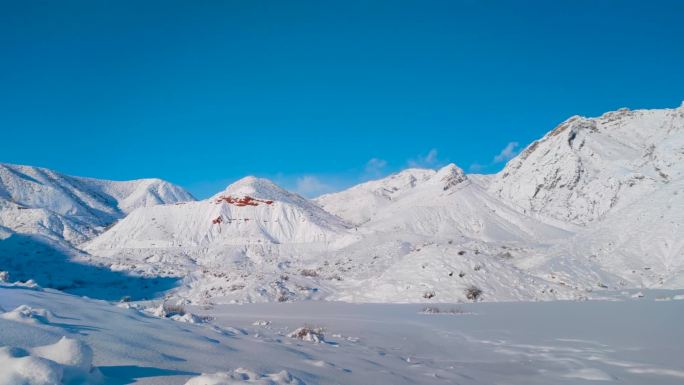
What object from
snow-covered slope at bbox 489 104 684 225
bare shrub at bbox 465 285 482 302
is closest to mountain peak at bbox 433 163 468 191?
snow-covered slope at bbox 489 104 684 225

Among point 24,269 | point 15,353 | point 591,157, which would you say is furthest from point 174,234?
point 15,353

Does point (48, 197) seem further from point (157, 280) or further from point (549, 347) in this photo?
point (549, 347)

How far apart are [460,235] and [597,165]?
1947cm

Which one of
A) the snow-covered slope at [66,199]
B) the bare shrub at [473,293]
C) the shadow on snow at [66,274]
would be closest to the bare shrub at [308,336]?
the bare shrub at [473,293]

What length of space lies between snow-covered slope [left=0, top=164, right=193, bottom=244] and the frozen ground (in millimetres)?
60639

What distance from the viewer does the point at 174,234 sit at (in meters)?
55.4

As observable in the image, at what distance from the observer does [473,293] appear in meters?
20.6

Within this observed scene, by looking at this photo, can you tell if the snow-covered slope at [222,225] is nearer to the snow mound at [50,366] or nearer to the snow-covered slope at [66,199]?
the snow-covered slope at [66,199]

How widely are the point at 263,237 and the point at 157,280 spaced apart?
64.7 ft

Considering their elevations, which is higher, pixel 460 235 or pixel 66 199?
pixel 66 199

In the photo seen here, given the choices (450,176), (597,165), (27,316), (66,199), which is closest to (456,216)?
(450,176)

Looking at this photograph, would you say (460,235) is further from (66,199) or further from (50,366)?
(66,199)

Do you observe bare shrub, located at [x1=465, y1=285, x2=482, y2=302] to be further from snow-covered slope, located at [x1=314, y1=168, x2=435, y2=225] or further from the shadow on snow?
snow-covered slope, located at [x1=314, y1=168, x2=435, y2=225]

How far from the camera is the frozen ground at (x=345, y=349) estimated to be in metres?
2.80
